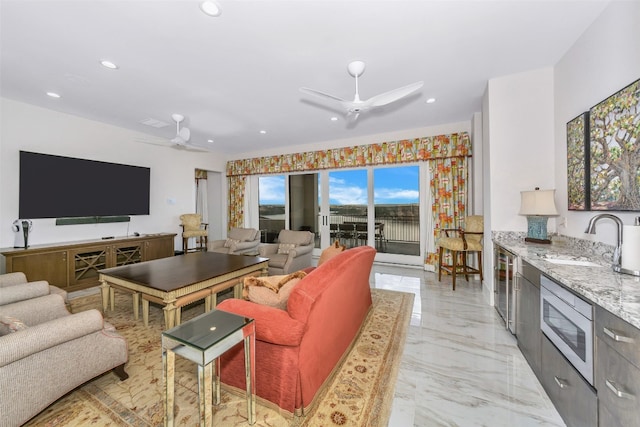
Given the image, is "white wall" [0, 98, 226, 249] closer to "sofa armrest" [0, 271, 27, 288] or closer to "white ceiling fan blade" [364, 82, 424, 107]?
"sofa armrest" [0, 271, 27, 288]

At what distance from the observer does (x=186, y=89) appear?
10.5ft

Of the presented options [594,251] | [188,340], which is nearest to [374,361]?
[188,340]

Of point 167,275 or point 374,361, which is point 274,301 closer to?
point 374,361

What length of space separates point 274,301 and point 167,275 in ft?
5.58

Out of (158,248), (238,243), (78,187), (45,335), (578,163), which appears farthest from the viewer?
(158,248)

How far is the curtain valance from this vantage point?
4.48 meters

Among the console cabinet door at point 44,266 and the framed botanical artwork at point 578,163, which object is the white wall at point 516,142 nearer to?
the framed botanical artwork at point 578,163

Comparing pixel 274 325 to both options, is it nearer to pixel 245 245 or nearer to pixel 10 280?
pixel 10 280

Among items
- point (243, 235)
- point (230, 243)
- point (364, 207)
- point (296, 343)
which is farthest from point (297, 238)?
point (296, 343)

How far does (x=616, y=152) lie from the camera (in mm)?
1843

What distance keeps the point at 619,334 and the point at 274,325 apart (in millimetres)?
1567

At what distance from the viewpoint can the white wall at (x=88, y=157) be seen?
3.49 metres

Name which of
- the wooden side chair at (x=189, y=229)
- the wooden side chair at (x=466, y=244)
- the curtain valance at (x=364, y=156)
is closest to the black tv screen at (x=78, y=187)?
the wooden side chair at (x=189, y=229)

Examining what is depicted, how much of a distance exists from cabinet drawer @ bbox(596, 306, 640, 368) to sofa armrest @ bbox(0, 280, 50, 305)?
12.7 feet
